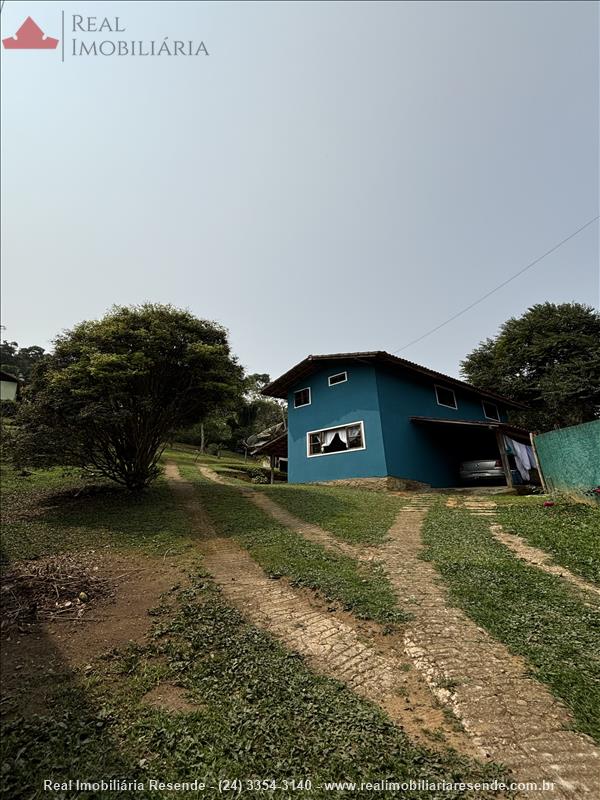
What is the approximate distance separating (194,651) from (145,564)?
2826 mm

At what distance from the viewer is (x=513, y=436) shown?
18031 millimetres

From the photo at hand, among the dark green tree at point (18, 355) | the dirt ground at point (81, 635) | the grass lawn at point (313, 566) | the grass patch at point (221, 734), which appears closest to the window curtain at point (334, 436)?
the grass lawn at point (313, 566)

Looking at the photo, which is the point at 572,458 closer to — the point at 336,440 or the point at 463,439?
the point at 336,440

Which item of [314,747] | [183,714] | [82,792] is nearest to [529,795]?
[314,747]

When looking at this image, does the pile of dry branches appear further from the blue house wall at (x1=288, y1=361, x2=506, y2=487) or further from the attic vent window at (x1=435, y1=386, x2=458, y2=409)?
the attic vent window at (x1=435, y1=386, x2=458, y2=409)

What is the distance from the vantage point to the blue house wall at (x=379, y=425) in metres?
15.9

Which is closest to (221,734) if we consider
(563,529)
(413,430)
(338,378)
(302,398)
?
(563,529)

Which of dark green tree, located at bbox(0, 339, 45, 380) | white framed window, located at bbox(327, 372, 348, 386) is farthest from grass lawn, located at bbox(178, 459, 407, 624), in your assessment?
dark green tree, located at bbox(0, 339, 45, 380)

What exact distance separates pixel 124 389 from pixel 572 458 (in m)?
12.4

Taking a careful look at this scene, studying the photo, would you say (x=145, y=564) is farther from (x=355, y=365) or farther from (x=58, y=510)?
(x=355, y=365)

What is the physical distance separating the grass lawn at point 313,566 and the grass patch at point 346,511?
1.04 m

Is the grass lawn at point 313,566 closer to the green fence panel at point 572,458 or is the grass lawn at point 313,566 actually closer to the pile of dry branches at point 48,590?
the pile of dry branches at point 48,590

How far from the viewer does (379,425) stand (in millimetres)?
15734

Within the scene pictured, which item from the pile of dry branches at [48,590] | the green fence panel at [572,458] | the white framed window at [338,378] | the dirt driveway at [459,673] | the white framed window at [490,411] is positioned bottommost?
the dirt driveway at [459,673]
